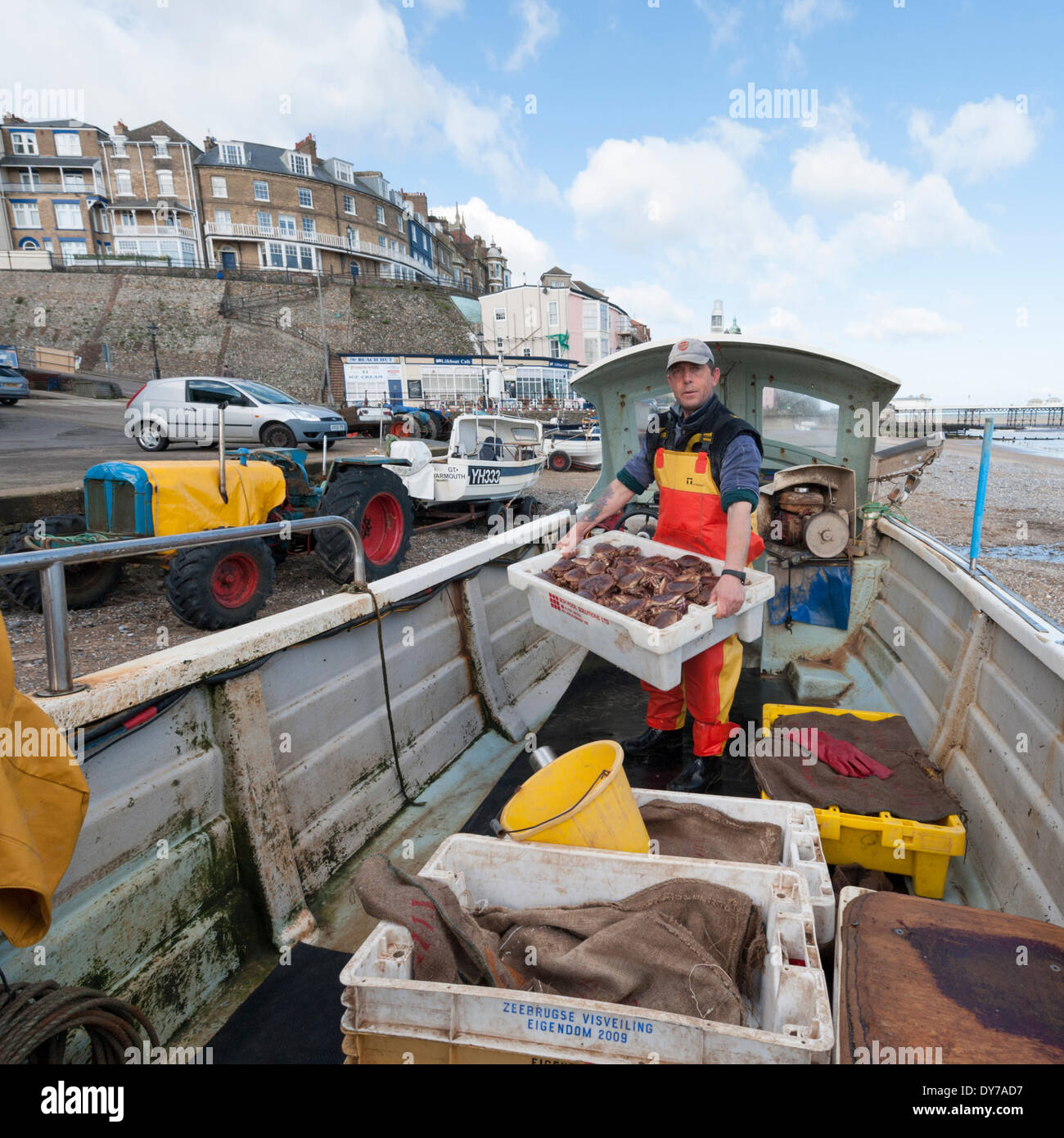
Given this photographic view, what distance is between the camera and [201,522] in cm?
550

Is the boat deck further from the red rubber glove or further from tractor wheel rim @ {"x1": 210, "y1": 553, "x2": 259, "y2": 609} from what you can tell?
tractor wheel rim @ {"x1": 210, "y1": 553, "x2": 259, "y2": 609}

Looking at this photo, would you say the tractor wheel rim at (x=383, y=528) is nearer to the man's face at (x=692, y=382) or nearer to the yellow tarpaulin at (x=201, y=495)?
the yellow tarpaulin at (x=201, y=495)

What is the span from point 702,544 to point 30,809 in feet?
9.56

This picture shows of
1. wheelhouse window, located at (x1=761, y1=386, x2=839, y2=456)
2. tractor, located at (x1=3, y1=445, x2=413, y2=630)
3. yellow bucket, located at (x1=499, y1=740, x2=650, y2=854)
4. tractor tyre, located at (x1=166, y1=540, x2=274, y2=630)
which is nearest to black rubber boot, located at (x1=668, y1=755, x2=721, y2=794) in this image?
yellow bucket, located at (x1=499, y1=740, x2=650, y2=854)

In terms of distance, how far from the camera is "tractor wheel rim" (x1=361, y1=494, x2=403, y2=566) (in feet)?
24.7

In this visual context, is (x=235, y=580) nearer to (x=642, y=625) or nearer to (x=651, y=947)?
(x=642, y=625)

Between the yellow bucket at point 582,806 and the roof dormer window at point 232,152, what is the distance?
67.0 metres

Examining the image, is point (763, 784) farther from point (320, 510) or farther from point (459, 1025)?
point (320, 510)

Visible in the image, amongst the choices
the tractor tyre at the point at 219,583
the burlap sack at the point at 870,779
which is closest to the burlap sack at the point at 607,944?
the burlap sack at the point at 870,779

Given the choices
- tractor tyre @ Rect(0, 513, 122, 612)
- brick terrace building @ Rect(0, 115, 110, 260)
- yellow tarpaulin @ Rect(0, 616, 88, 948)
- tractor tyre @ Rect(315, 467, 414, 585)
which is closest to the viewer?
yellow tarpaulin @ Rect(0, 616, 88, 948)

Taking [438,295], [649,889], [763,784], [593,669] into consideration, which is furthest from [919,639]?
[438,295]

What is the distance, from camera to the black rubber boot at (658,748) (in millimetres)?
3736

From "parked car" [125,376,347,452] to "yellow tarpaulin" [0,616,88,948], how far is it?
12.7m

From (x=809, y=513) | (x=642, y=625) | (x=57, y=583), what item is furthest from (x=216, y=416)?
(x=642, y=625)
